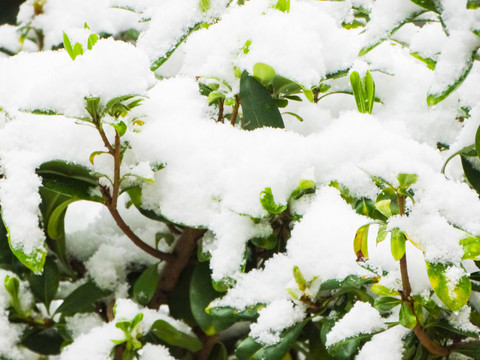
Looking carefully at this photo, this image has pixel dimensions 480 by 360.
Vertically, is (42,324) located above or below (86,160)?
below

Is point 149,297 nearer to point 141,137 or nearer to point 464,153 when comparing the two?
point 141,137

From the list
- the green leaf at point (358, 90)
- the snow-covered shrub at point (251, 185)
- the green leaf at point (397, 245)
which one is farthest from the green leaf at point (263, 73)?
the green leaf at point (397, 245)

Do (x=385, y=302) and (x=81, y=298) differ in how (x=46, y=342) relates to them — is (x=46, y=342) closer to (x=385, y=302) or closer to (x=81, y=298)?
(x=81, y=298)

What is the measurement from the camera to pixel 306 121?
959 millimetres

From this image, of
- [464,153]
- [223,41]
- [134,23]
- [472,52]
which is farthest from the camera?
[134,23]

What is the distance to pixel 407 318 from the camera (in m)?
0.60

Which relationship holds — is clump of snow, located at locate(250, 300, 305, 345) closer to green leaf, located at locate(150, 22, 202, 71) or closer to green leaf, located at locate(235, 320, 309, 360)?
green leaf, located at locate(235, 320, 309, 360)

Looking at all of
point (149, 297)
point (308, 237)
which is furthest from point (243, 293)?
point (149, 297)

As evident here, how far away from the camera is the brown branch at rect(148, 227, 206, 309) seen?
929 mm

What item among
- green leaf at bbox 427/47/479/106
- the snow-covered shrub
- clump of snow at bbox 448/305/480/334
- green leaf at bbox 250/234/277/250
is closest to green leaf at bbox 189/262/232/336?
the snow-covered shrub

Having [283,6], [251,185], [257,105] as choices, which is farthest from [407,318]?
[283,6]

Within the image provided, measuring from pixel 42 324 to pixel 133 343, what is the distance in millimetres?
238

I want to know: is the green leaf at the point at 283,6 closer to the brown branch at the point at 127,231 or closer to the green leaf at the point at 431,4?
the green leaf at the point at 431,4

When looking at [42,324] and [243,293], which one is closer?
[243,293]
